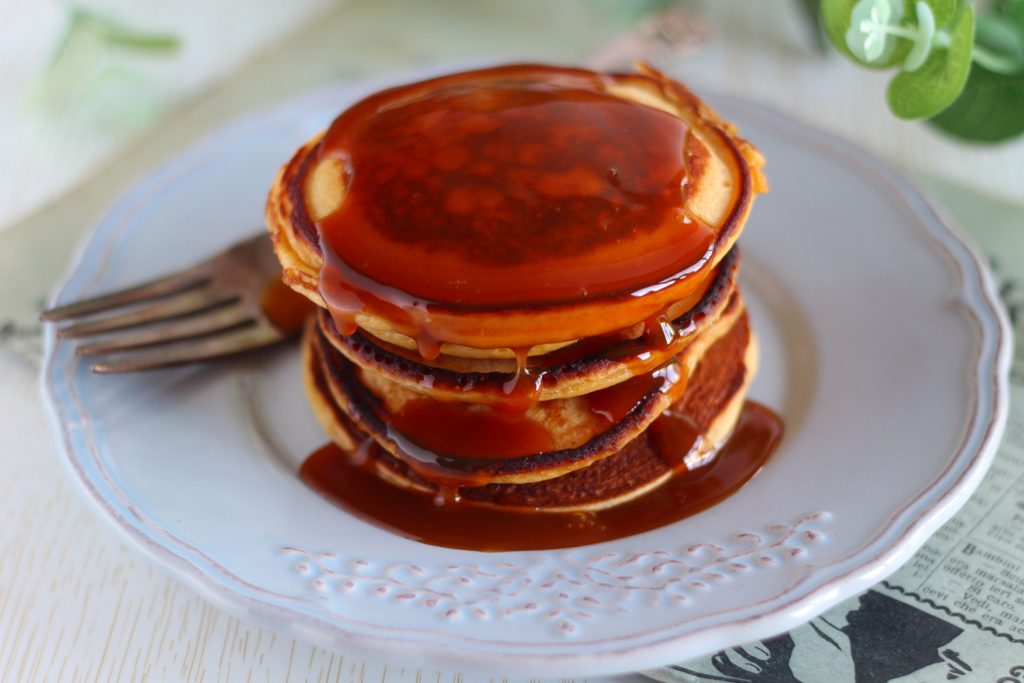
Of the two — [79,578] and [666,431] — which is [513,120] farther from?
[79,578]

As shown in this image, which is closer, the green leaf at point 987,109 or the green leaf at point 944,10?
the green leaf at point 944,10

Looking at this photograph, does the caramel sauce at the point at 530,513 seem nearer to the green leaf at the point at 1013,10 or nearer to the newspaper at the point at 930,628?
the newspaper at the point at 930,628

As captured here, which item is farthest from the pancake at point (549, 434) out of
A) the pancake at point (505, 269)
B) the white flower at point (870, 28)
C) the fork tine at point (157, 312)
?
the white flower at point (870, 28)

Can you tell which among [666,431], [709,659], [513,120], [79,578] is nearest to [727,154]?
[513,120]

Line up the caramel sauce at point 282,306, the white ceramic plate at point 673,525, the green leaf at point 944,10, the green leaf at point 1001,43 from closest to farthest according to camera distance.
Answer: the white ceramic plate at point 673,525, the green leaf at point 944,10, the caramel sauce at point 282,306, the green leaf at point 1001,43

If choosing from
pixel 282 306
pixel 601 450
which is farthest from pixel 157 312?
pixel 601 450

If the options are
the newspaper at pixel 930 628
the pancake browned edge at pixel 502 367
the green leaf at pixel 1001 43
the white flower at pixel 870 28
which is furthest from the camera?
the green leaf at pixel 1001 43

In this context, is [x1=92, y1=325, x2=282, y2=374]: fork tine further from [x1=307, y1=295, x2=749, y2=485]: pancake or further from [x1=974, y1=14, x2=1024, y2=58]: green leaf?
[x1=974, y1=14, x2=1024, y2=58]: green leaf
